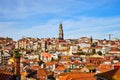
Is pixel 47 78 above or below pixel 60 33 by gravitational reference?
below

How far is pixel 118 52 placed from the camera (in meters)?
125

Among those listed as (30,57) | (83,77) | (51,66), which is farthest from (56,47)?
(83,77)

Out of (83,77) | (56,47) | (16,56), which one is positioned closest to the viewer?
(16,56)

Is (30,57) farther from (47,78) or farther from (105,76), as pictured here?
(105,76)

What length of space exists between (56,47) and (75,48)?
75.5ft

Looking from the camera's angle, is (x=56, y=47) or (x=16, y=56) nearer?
(x=16, y=56)

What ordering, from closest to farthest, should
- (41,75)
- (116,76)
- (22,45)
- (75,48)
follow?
Answer: (116,76) → (41,75) → (75,48) → (22,45)

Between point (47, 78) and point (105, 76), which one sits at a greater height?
point (105, 76)

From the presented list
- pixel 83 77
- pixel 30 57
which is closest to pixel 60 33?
pixel 30 57

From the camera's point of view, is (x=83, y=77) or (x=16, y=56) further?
(x=83, y=77)

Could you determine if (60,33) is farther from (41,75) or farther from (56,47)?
(41,75)

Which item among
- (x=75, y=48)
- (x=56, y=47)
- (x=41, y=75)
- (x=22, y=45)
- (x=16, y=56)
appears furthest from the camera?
(x=22, y=45)

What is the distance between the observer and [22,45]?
558 feet

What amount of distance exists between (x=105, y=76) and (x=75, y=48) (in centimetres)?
11885
